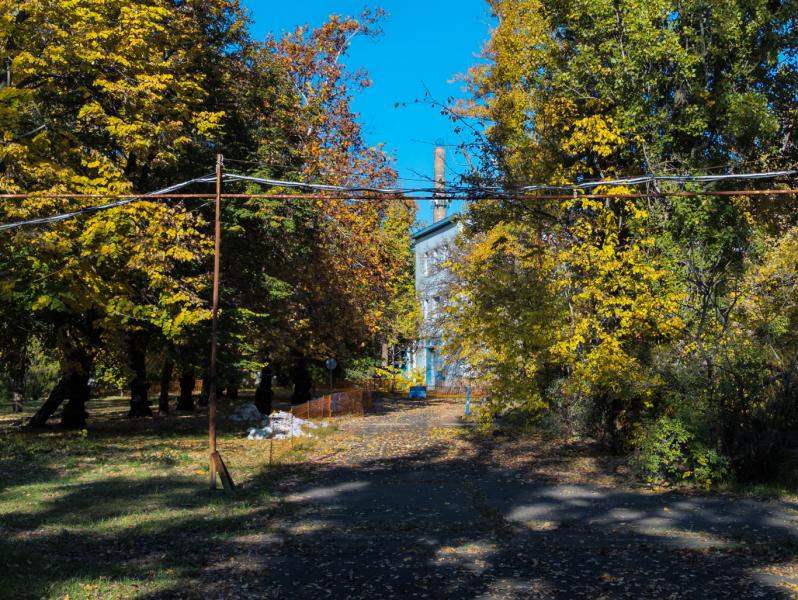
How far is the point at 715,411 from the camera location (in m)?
12.6

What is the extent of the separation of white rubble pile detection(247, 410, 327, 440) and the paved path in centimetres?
854

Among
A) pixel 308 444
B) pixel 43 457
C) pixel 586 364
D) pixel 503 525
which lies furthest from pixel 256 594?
pixel 308 444

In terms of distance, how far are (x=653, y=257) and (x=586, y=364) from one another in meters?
2.54

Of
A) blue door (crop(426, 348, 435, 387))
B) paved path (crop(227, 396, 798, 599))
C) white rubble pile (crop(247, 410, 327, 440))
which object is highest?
blue door (crop(426, 348, 435, 387))

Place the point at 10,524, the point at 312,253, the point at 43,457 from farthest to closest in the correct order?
the point at 312,253 → the point at 43,457 → the point at 10,524

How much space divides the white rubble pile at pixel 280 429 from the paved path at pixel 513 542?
8.54 meters

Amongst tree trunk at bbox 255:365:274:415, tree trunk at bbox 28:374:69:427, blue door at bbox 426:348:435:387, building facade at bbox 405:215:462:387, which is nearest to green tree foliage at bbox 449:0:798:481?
tree trunk at bbox 28:374:69:427

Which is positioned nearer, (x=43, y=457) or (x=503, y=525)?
(x=503, y=525)

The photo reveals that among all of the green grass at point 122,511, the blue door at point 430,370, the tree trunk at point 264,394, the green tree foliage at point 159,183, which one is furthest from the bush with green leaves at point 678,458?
the blue door at point 430,370

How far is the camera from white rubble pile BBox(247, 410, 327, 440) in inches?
909

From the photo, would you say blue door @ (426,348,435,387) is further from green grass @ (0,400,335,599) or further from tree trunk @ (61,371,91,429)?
green grass @ (0,400,335,599)

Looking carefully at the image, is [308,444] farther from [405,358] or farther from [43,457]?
[405,358]

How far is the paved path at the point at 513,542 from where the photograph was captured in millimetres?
7258

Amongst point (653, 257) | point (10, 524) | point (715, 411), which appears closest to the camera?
point (10, 524)
